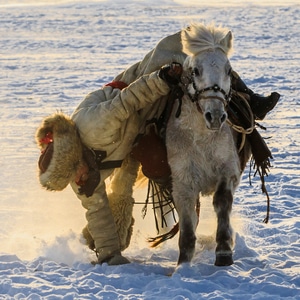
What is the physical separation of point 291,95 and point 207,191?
7508mm

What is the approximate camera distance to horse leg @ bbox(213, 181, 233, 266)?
5.51 metres

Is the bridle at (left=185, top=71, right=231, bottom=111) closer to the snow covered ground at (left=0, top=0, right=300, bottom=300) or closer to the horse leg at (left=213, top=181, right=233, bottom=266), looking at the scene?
the horse leg at (left=213, top=181, right=233, bottom=266)

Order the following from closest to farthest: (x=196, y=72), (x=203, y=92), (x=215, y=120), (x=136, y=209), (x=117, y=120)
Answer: (x=215, y=120) < (x=203, y=92) < (x=196, y=72) < (x=117, y=120) < (x=136, y=209)

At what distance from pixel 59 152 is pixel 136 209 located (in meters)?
1.66

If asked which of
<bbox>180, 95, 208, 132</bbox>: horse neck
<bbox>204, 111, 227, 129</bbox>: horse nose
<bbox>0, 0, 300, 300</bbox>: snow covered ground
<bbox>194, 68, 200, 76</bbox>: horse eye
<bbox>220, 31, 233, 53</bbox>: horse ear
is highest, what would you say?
<bbox>220, 31, 233, 53</bbox>: horse ear

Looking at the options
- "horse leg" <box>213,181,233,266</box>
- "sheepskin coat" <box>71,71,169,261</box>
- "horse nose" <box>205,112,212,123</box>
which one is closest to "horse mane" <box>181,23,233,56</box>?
"sheepskin coat" <box>71,71,169,261</box>

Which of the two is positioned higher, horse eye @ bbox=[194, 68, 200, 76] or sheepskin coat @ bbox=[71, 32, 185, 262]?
horse eye @ bbox=[194, 68, 200, 76]

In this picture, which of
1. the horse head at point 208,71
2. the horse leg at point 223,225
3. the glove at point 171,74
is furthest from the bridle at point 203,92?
the horse leg at point 223,225

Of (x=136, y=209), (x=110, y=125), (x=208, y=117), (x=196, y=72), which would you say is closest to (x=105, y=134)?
(x=110, y=125)

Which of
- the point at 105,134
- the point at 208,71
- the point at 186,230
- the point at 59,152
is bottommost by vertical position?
the point at 186,230

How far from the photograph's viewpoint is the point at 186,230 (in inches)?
219

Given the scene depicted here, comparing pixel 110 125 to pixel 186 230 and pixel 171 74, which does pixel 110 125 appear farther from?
pixel 186 230

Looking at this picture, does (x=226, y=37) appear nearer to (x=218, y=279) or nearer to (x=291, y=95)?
(x=218, y=279)

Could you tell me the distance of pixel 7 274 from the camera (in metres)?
5.43
